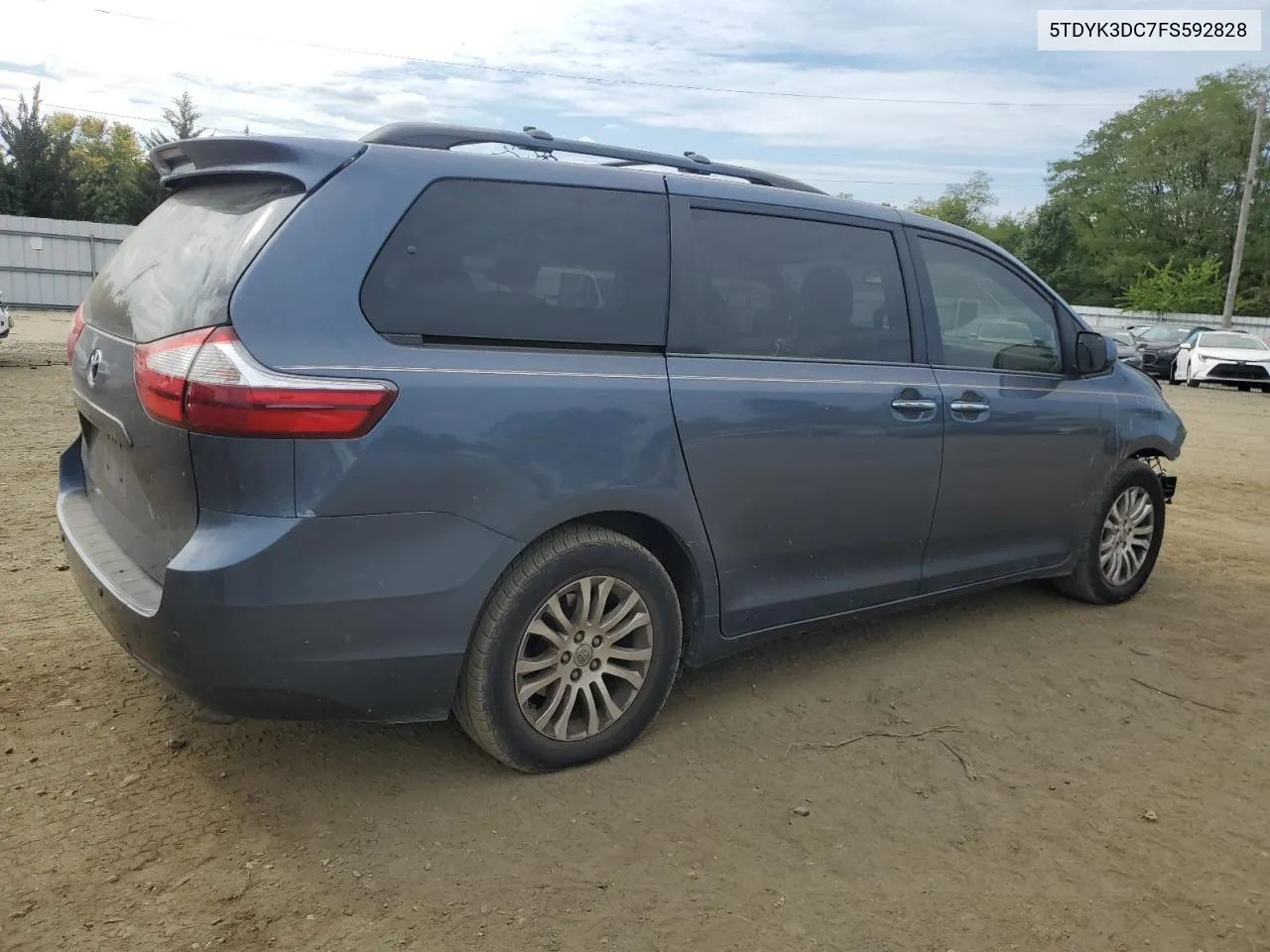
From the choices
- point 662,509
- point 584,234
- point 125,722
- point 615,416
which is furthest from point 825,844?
point 125,722

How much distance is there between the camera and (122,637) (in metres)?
2.85

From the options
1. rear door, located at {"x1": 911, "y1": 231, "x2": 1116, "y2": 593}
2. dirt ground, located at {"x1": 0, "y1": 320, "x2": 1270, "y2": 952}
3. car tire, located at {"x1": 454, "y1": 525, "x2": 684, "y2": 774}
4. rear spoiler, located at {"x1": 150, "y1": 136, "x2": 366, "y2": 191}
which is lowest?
dirt ground, located at {"x1": 0, "y1": 320, "x2": 1270, "y2": 952}

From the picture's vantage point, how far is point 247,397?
8.25 feet

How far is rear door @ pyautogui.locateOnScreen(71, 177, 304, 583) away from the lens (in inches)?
106

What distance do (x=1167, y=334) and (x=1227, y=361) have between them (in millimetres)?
3783

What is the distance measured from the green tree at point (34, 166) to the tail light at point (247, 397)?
1535 inches

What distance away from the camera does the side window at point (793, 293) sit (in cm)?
343

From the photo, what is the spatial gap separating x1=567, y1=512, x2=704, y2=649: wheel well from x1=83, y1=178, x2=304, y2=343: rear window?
1.23 meters

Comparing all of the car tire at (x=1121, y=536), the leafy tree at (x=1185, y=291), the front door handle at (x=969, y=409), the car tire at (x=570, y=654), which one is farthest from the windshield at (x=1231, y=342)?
the leafy tree at (x=1185, y=291)

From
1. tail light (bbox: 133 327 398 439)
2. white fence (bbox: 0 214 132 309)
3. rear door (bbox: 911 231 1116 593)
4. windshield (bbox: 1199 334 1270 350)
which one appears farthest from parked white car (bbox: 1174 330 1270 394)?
white fence (bbox: 0 214 132 309)

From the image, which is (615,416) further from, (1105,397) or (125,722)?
(1105,397)

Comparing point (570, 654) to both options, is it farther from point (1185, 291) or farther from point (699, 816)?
point (1185, 291)

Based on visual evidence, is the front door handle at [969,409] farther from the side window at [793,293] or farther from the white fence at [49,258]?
the white fence at [49,258]

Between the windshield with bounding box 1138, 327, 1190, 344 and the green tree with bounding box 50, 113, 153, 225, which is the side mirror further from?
the green tree with bounding box 50, 113, 153, 225
